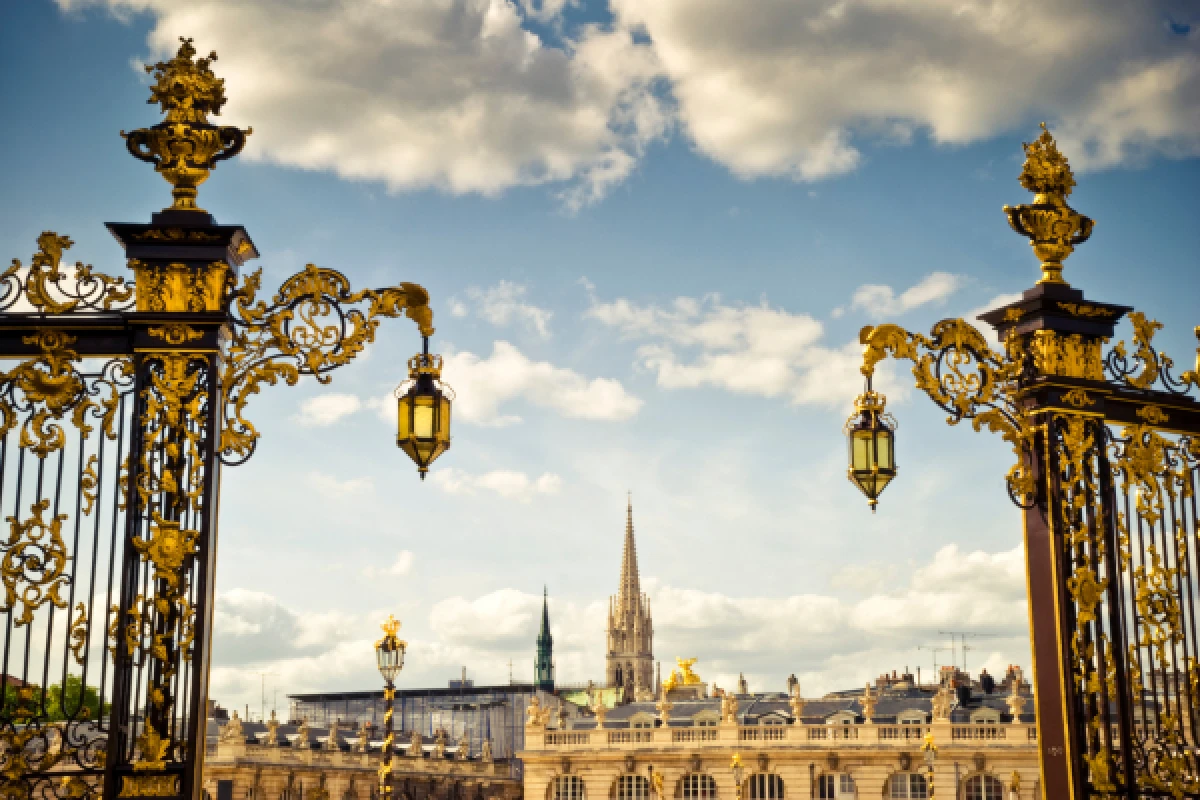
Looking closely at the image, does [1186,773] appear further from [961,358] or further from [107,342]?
[107,342]

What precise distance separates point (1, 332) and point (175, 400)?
3.70ft

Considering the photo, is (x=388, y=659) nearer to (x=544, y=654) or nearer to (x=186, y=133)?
(x=186, y=133)

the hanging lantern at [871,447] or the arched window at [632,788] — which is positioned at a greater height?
the hanging lantern at [871,447]

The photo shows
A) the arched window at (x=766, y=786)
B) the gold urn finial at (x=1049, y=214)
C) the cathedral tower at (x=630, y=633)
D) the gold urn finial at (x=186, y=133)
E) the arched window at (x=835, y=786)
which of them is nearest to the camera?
the gold urn finial at (x=186, y=133)

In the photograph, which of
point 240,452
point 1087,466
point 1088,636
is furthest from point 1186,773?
point 240,452

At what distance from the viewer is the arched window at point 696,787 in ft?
182

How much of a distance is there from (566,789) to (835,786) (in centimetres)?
1136

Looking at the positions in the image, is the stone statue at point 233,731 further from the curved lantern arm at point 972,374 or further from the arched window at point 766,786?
the curved lantern arm at point 972,374

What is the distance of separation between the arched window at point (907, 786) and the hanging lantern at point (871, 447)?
45.3m

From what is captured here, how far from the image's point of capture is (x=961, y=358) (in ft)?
30.7

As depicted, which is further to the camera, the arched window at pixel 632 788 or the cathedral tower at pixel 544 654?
the cathedral tower at pixel 544 654

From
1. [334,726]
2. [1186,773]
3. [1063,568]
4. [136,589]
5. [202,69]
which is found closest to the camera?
[136,589]

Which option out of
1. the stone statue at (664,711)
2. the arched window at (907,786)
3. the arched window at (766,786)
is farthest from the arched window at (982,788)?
the stone statue at (664,711)

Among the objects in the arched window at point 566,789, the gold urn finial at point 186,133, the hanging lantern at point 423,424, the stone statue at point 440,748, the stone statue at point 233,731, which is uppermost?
the gold urn finial at point 186,133
